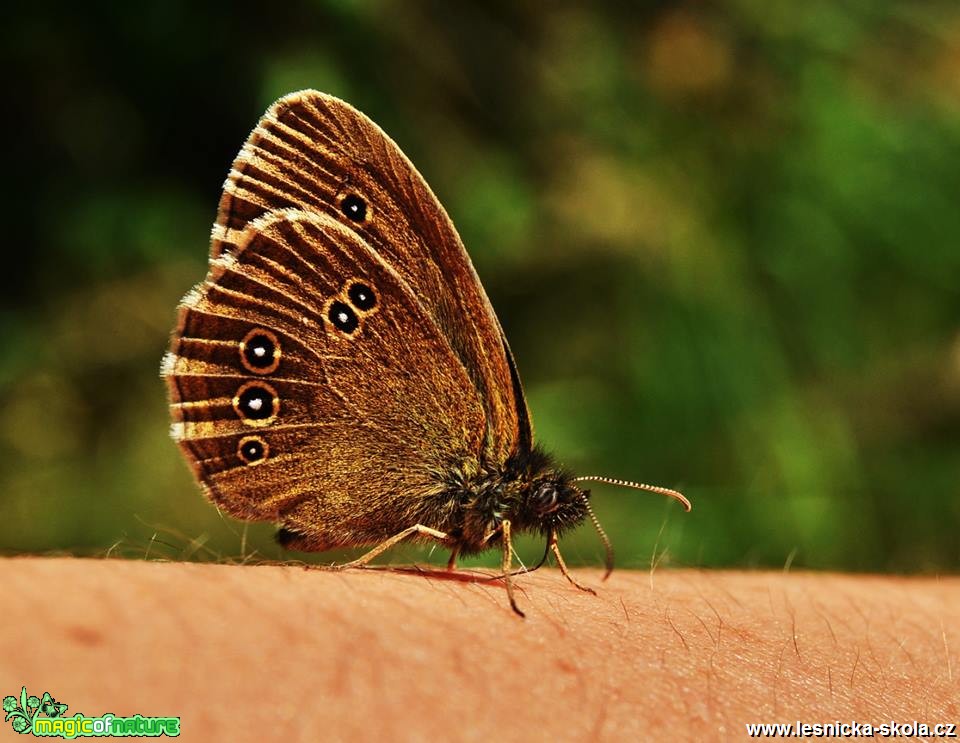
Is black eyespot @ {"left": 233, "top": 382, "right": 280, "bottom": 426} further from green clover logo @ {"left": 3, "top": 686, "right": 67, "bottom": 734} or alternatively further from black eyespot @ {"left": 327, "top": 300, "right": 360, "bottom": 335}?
green clover logo @ {"left": 3, "top": 686, "right": 67, "bottom": 734}

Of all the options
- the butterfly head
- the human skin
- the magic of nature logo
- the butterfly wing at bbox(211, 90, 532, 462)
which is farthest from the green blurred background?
the magic of nature logo

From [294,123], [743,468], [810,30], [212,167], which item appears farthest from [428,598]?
[810,30]

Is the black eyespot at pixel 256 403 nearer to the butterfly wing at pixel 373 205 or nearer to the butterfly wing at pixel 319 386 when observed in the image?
the butterfly wing at pixel 319 386

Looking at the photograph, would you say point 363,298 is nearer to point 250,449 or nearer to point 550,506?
point 250,449

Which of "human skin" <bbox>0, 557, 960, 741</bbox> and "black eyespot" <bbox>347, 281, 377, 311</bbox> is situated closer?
"human skin" <bbox>0, 557, 960, 741</bbox>

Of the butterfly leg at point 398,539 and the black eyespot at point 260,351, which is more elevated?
the black eyespot at point 260,351

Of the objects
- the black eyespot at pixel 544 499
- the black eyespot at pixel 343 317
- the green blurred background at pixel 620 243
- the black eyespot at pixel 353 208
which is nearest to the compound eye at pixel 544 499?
the black eyespot at pixel 544 499

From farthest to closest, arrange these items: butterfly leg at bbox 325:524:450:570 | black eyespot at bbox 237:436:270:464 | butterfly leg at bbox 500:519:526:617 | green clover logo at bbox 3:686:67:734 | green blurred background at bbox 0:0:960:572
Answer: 1. green blurred background at bbox 0:0:960:572
2. black eyespot at bbox 237:436:270:464
3. butterfly leg at bbox 325:524:450:570
4. butterfly leg at bbox 500:519:526:617
5. green clover logo at bbox 3:686:67:734
